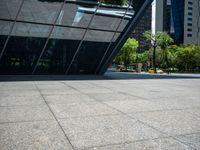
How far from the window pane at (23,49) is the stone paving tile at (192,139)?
18.6 metres

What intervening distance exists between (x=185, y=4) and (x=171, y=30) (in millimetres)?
15375

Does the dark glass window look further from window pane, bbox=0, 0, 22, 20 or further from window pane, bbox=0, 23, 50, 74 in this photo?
window pane, bbox=0, 0, 22, 20

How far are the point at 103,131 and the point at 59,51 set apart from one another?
19.3 metres

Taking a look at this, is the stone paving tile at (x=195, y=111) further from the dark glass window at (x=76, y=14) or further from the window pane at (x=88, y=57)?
the window pane at (x=88, y=57)

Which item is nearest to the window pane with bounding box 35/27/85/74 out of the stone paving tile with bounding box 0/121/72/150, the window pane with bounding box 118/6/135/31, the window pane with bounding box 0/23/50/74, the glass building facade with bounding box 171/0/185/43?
the window pane with bounding box 0/23/50/74

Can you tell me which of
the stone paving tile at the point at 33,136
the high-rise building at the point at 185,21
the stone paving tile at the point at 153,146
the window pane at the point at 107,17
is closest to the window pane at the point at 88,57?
the window pane at the point at 107,17

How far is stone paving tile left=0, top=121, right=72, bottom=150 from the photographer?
366 cm

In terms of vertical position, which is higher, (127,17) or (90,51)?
(127,17)

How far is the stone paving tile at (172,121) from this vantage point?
15.0ft

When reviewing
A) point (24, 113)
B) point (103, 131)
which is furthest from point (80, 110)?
point (103, 131)

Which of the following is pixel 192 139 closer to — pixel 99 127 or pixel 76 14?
pixel 99 127

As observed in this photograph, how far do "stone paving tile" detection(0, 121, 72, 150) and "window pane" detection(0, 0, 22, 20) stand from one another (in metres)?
15.9

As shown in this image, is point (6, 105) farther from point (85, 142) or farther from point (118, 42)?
point (118, 42)

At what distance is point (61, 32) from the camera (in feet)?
71.1
